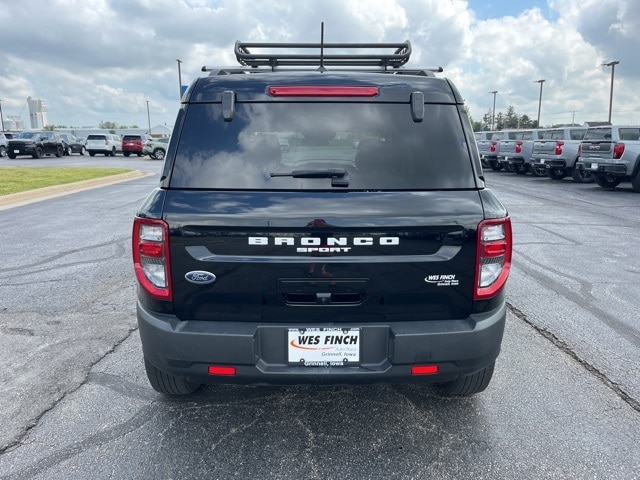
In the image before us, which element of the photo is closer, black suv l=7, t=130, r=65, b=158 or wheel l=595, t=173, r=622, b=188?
wheel l=595, t=173, r=622, b=188

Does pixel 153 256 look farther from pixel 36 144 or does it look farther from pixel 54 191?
pixel 36 144

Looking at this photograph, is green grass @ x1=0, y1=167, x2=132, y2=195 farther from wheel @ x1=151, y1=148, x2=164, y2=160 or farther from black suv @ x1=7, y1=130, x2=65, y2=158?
black suv @ x1=7, y1=130, x2=65, y2=158

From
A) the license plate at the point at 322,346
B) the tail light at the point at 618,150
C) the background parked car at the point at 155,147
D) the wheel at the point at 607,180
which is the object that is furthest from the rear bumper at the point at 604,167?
the background parked car at the point at 155,147

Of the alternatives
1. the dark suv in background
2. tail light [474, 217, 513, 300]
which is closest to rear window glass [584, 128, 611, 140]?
tail light [474, 217, 513, 300]

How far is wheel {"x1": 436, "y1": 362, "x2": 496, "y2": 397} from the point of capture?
9.87ft

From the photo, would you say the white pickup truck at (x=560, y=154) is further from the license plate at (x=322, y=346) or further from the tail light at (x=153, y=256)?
the tail light at (x=153, y=256)

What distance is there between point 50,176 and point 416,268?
1944 cm


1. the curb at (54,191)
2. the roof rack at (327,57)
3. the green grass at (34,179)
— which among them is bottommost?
the curb at (54,191)

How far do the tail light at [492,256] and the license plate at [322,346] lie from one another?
69 cm

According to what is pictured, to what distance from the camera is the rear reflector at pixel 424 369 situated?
8.22 ft

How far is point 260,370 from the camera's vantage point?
97.5 inches

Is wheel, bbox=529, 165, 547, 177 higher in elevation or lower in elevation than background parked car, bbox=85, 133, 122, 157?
lower

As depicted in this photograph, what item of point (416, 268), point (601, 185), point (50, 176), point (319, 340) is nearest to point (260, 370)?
point (319, 340)

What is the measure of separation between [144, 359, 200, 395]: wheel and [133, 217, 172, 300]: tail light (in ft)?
2.10
